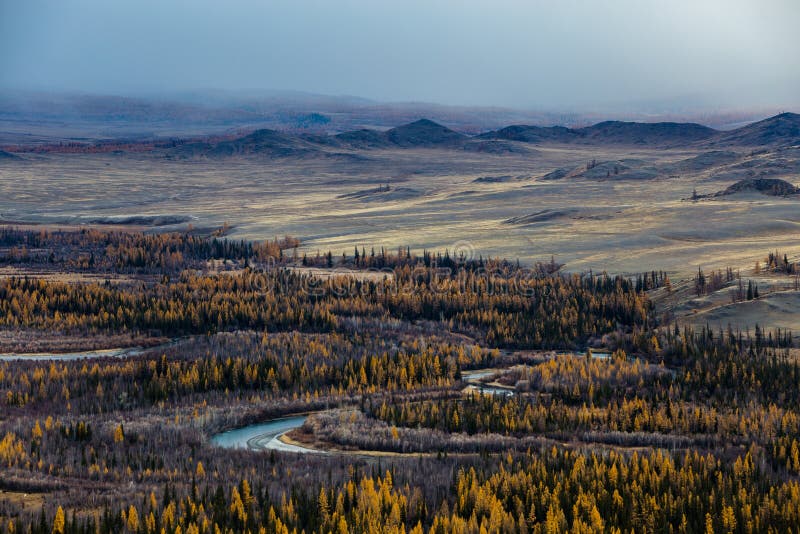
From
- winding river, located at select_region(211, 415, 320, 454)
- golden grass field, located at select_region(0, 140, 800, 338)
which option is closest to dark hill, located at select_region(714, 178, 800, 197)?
golden grass field, located at select_region(0, 140, 800, 338)


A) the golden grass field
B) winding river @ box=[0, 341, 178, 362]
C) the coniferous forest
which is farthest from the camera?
the golden grass field

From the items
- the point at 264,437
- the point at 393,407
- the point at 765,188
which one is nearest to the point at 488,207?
the point at 765,188

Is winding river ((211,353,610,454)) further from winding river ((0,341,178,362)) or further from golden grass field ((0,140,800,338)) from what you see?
golden grass field ((0,140,800,338))

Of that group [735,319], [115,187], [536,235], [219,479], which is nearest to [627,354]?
[735,319]

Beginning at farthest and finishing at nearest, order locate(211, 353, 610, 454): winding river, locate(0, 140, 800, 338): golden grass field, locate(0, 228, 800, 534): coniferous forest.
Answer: locate(0, 140, 800, 338): golden grass field, locate(211, 353, 610, 454): winding river, locate(0, 228, 800, 534): coniferous forest

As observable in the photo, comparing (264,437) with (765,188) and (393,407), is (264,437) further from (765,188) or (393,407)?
(765,188)

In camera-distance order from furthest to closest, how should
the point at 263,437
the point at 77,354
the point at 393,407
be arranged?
the point at 77,354
the point at 393,407
the point at 263,437

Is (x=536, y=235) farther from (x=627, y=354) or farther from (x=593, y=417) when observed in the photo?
(x=593, y=417)

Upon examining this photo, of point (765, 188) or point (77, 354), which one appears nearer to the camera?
point (77, 354)
